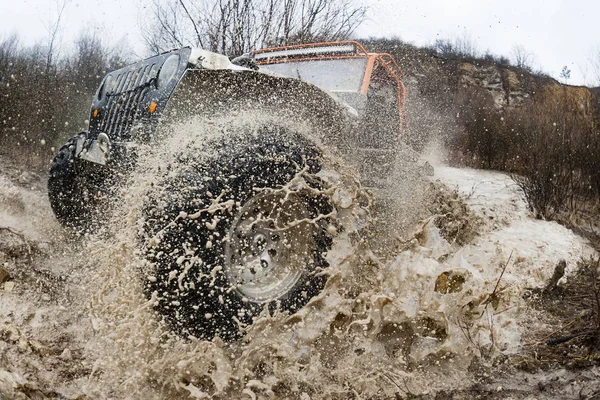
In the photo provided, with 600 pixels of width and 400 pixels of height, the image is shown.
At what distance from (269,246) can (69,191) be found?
2168 mm

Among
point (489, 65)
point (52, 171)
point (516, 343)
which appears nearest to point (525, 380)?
point (516, 343)

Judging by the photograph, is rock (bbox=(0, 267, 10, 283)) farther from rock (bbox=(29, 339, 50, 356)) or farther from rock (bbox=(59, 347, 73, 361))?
rock (bbox=(59, 347, 73, 361))

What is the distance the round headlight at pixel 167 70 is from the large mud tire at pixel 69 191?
47.5 inches

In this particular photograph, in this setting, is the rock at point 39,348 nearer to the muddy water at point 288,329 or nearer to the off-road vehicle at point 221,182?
the muddy water at point 288,329

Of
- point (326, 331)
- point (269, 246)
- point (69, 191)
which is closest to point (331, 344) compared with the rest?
point (326, 331)

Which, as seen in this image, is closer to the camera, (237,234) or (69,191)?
(237,234)

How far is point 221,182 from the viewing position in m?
2.61

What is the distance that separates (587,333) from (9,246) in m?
4.27

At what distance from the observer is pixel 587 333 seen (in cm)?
322

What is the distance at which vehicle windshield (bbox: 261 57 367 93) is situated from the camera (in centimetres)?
488

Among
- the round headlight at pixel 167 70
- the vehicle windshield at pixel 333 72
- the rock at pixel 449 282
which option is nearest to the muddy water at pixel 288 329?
the rock at pixel 449 282

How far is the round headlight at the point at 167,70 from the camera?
10.5 ft

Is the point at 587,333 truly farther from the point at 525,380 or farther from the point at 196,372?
the point at 196,372

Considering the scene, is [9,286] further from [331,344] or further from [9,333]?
[331,344]
